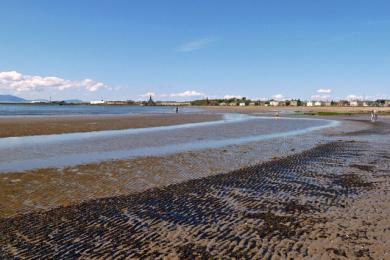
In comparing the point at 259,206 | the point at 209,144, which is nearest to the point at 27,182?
the point at 259,206

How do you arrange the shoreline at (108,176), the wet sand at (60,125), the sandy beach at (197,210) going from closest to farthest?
the sandy beach at (197,210) < the shoreline at (108,176) < the wet sand at (60,125)

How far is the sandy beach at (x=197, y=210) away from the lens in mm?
6605

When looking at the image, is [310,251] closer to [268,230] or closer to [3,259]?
[268,230]

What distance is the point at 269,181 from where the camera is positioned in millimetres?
12688

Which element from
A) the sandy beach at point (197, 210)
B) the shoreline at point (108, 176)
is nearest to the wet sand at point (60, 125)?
the shoreline at point (108, 176)

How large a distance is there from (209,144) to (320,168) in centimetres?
966

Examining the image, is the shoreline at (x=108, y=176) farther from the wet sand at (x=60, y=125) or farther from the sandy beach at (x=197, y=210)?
the wet sand at (x=60, y=125)

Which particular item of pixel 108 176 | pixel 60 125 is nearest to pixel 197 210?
pixel 108 176

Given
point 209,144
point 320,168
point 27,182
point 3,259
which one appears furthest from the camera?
point 209,144

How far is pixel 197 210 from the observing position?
9.06m

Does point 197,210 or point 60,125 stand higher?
point 197,210

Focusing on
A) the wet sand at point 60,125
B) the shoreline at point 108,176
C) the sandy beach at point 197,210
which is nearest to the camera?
the sandy beach at point 197,210

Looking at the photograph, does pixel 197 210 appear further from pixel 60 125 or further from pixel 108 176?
pixel 60 125

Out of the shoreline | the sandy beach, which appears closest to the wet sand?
the shoreline
